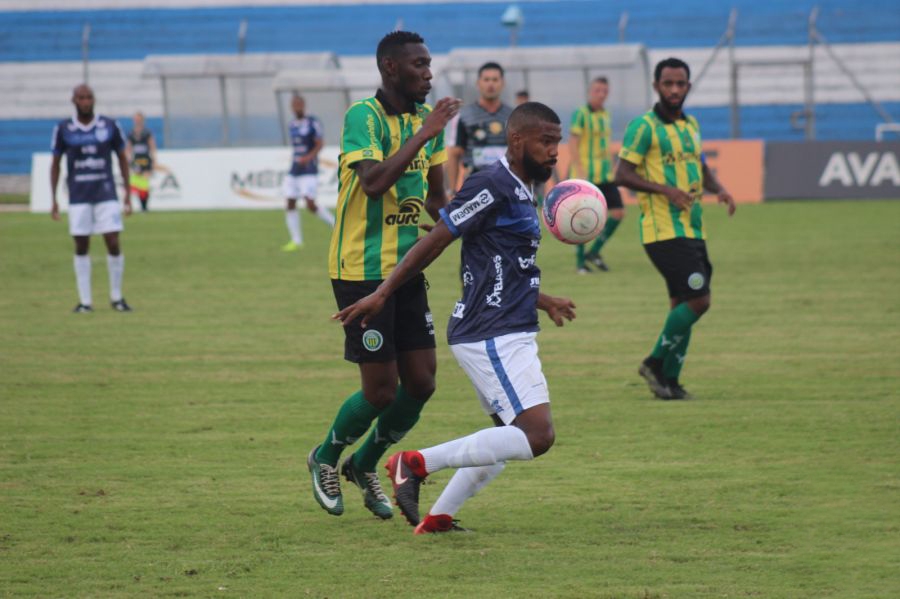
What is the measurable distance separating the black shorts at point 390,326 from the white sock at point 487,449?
0.63 metres

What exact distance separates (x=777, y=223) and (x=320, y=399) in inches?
654

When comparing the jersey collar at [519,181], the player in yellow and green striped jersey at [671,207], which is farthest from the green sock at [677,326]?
the jersey collar at [519,181]

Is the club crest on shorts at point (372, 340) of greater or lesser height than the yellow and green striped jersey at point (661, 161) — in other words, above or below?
below

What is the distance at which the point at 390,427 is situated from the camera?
6.68m

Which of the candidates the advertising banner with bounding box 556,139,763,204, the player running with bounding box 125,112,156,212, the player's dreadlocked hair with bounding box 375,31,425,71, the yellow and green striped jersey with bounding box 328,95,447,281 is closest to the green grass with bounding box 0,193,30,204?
the player running with bounding box 125,112,156,212

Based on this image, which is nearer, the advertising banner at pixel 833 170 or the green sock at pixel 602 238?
the green sock at pixel 602 238

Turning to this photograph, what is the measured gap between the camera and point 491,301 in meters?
5.87

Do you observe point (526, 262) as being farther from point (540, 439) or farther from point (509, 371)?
point (540, 439)

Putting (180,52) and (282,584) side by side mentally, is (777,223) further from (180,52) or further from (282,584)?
(180,52)

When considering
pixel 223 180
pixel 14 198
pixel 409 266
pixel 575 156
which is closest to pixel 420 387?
pixel 409 266

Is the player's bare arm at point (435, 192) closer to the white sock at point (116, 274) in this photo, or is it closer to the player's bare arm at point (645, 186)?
the player's bare arm at point (645, 186)

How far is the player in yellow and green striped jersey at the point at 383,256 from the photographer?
20.6 feet

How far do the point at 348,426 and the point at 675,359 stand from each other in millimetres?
3659

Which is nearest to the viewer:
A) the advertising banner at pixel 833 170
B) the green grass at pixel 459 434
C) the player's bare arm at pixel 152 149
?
the green grass at pixel 459 434
